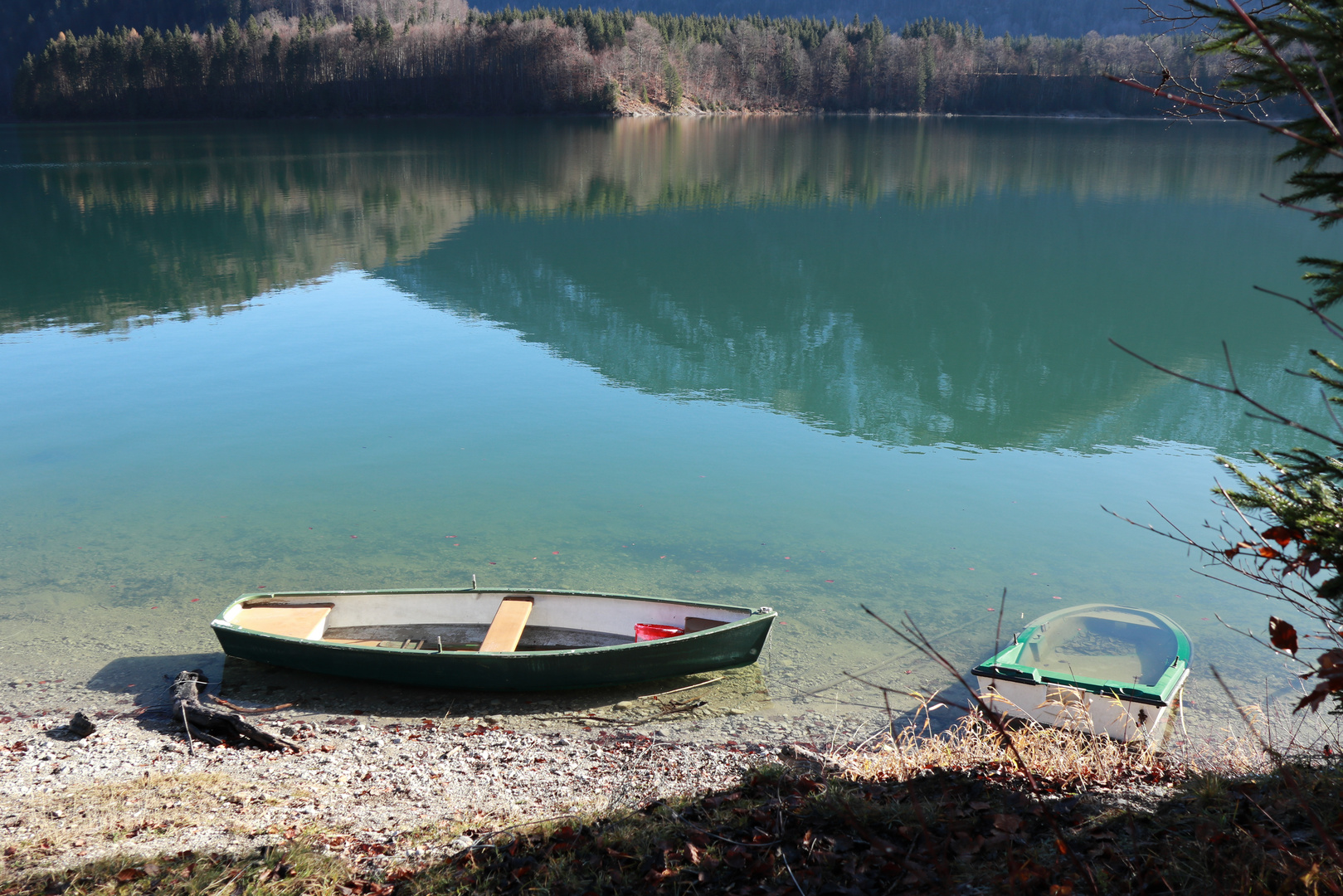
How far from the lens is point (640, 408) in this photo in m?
20.6

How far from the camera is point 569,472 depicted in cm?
1652

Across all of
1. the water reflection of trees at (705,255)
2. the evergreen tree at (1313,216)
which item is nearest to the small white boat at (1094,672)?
the evergreen tree at (1313,216)

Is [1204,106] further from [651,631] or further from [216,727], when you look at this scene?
[216,727]

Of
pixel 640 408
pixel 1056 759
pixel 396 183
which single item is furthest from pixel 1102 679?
pixel 396 183

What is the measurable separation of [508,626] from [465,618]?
864 mm

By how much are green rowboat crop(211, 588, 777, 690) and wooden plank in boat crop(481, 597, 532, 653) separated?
0.01m

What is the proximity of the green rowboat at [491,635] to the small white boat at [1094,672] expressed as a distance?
8.40ft

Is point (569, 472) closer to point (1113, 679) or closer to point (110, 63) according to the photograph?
point (1113, 679)

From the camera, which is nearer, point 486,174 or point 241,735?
point 241,735

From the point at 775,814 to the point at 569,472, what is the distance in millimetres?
11021

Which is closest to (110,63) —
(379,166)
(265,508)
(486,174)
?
(379,166)

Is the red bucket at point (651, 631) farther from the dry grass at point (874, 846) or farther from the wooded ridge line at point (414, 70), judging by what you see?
the wooded ridge line at point (414, 70)

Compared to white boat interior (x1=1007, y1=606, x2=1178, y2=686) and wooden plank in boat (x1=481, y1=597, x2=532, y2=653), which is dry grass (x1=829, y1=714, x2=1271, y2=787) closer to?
white boat interior (x1=1007, y1=606, x2=1178, y2=686)

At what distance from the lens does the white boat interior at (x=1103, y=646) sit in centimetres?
963
